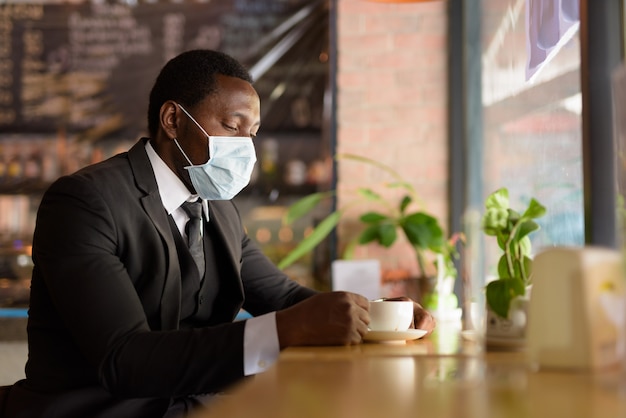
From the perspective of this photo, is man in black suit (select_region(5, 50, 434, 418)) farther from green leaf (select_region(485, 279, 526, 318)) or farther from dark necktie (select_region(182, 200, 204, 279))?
green leaf (select_region(485, 279, 526, 318))

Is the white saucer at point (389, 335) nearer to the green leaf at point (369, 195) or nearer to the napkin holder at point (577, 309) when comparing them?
the napkin holder at point (577, 309)

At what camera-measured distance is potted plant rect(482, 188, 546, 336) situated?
1400mm

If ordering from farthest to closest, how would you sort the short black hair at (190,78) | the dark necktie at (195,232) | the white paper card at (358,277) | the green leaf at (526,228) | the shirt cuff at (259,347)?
1. the white paper card at (358,277)
2. the short black hair at (190,78)
3. the dark necktie at (195,232)
4. the green leaf at (526,228)
5. the shirt cuff at (259,347)

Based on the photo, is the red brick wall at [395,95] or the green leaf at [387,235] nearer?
the green leaf at [387,235]

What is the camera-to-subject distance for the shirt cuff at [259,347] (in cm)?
138

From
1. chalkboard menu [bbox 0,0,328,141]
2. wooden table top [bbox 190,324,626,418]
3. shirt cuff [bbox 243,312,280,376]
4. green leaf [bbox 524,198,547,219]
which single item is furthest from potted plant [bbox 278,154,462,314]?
wooden table top [bbox 190,324,626,418]

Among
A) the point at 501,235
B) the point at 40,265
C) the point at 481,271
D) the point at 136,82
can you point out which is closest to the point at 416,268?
the point at 481,271

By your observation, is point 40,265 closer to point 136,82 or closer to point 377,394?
point 377,394

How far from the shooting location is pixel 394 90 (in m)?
3.58

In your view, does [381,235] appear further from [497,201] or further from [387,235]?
[497,201]

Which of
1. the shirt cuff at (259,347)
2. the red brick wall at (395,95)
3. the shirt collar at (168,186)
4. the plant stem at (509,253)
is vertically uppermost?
the red brick wall at (395,95)

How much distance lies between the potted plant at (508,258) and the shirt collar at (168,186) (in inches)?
29.9

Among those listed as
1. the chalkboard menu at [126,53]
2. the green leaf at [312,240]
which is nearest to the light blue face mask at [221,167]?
the green leaf at [312,240]

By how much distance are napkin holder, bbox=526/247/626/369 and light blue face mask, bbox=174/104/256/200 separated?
42.3 inches
